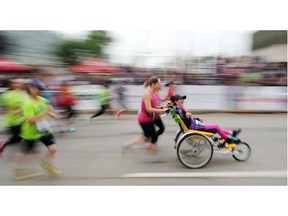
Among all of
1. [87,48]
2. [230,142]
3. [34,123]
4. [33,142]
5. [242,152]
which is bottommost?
[242,152]

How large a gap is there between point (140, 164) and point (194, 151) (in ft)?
3.18

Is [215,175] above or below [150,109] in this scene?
below

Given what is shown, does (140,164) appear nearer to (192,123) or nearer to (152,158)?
(152,158)

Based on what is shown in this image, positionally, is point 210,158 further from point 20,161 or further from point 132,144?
point 20,161

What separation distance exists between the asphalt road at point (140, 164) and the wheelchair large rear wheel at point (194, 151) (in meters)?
0.12

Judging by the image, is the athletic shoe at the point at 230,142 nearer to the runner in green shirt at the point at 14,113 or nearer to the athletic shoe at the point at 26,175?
the athletic shoe at the point at 26,175

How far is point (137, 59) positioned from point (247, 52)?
14.3ft

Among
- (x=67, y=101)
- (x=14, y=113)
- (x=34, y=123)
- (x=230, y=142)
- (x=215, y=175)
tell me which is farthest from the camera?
(x=67, y=101)

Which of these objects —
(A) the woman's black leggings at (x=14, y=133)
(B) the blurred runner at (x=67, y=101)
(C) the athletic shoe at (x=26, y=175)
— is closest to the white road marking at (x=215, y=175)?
(C) the athletic shoe at (x=26, y=175)

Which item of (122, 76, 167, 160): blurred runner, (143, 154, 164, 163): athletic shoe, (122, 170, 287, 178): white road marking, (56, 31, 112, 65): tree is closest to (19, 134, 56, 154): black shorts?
(122, 170, 287, 178): white road marking

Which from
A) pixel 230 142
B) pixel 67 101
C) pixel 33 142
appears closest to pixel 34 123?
pixel 33 142

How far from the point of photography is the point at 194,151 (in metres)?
5.32

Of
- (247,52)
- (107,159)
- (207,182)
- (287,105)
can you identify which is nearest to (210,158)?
(207,182)

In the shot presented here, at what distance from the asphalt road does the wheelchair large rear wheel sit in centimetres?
12
